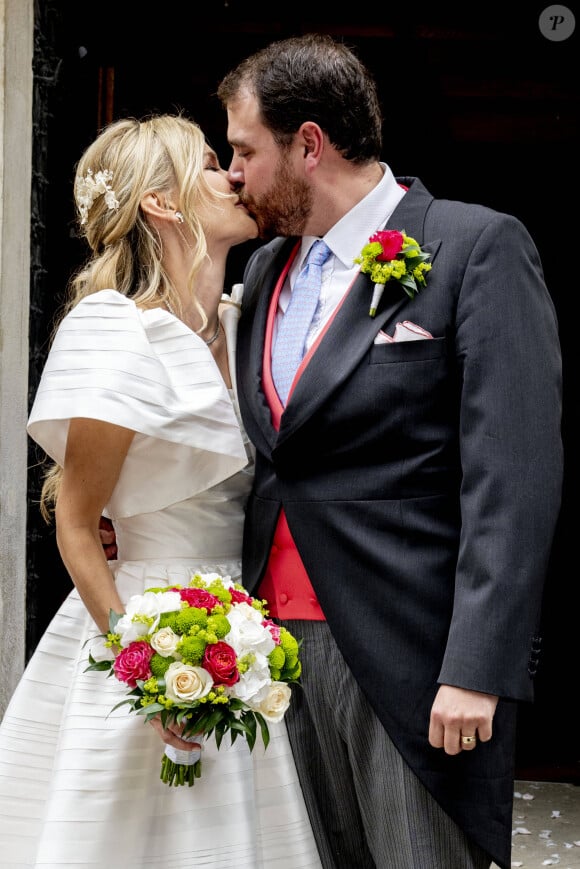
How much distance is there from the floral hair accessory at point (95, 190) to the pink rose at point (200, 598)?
1003mm

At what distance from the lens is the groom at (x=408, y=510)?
2.00m

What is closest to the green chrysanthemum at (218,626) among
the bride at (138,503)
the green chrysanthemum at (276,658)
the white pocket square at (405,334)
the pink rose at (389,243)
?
the green chrysanthemum at (276,658)

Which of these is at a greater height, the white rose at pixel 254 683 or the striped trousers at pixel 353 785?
the white rose at pixel 254 683

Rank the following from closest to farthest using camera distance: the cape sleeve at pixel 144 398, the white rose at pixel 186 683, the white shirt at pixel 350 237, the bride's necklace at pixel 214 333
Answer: the white rose at pixel 186 683
the cape sleeve at pixel 144 398
the white shirt at pixel 350 237
the bride's necklace at pixel 214 333

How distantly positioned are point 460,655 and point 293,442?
21.5 inches

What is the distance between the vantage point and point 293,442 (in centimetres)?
220

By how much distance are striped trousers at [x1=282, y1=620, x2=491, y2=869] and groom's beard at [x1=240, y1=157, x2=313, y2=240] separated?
0.92 meters

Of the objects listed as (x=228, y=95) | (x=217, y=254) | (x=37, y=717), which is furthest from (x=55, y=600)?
(x=228, y=95)

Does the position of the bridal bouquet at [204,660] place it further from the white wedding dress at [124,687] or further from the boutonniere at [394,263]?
the boutonniere at [394,263]

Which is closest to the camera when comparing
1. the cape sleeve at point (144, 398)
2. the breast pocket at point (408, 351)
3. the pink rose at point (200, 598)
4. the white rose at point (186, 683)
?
the white rose at point (186, 683)

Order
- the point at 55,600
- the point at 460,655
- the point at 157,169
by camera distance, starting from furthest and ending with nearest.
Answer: the point at 55,600
the point at 157,169
the point at 460,655

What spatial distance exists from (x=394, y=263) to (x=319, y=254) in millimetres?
338

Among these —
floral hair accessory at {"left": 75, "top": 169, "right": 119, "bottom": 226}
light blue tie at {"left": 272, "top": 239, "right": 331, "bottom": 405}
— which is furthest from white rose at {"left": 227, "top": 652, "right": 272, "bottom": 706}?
floral hair accessory at {"left": 75, "top": 169, "right": 119, "bottom": 226}

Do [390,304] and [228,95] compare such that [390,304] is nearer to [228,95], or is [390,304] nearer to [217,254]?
[217,254]
